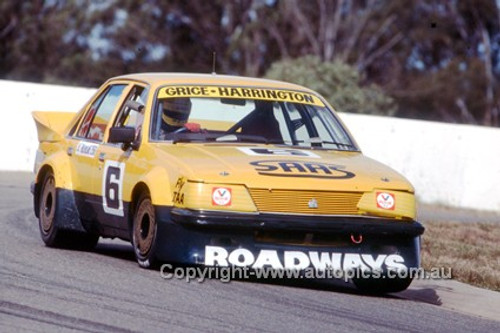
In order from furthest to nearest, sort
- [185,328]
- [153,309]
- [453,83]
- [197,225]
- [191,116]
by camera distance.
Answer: [453,83] < [191,116] < [197,225] < [153,309] < [185,328]

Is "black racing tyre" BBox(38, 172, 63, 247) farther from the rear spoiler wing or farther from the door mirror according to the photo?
the door mirror

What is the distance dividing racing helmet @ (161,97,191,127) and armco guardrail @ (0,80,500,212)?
38.0 ft

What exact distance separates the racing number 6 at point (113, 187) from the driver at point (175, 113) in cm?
45

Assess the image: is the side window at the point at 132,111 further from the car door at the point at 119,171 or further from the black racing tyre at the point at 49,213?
the black racing tyre at the point at 49,213

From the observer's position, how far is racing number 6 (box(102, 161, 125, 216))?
29.3 ft

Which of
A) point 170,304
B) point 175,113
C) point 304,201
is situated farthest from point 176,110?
point 170,304

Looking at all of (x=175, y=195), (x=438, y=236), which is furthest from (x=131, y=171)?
(x=438, y=236)

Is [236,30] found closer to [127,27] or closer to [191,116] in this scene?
[127,27]

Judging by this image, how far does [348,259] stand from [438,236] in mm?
5938

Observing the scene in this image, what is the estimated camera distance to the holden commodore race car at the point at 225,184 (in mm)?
7906

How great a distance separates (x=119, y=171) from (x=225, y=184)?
1364 mm

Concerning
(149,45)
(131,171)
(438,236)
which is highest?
(149,45)

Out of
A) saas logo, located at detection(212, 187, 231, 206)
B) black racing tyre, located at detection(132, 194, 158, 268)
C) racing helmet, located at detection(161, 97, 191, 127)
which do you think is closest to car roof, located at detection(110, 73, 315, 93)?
racing helmet, located at detection(161, 97, 191, 127)

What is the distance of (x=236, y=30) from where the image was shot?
175 ft
